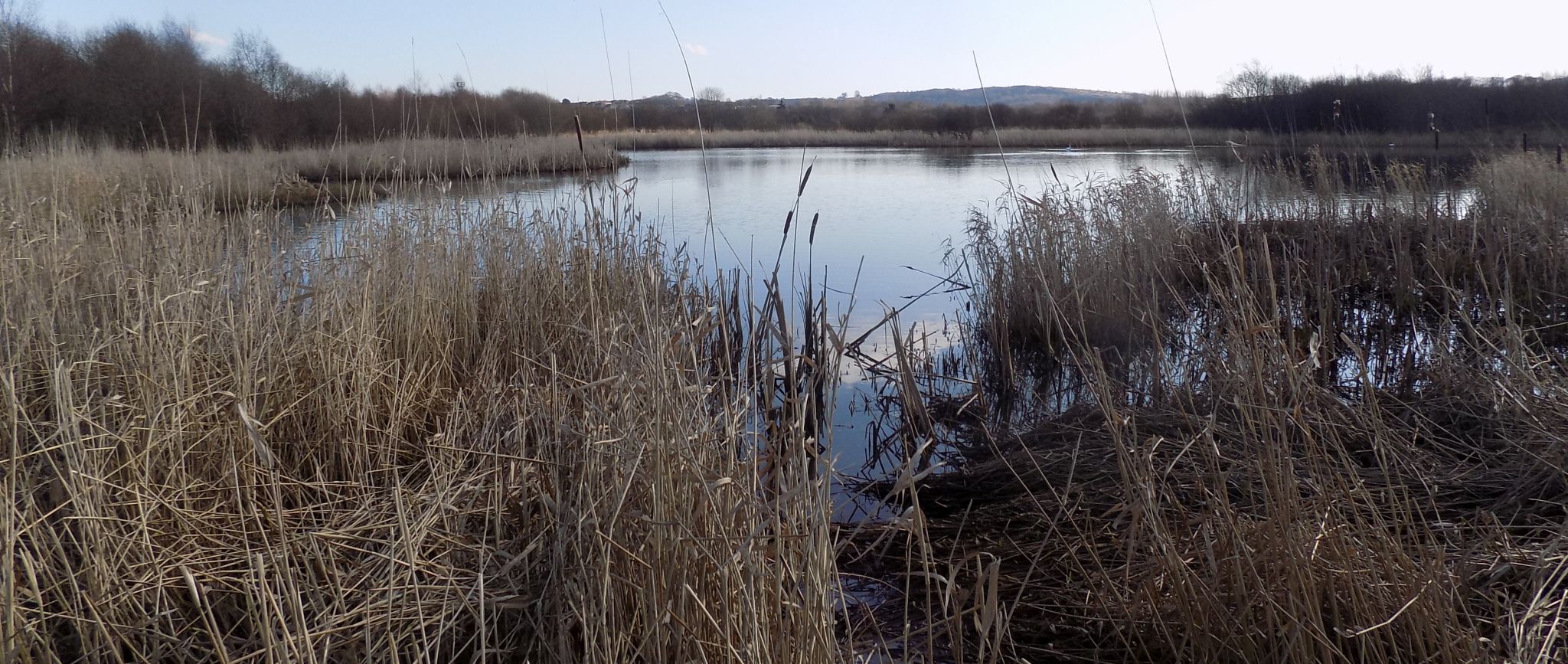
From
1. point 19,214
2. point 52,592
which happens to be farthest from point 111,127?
point 52,592

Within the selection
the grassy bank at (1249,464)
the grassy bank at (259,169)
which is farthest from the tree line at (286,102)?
the grassy bank at (1249,464)

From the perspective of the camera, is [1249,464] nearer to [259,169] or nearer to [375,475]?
[375,475]

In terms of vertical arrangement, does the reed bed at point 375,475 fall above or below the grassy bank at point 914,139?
below

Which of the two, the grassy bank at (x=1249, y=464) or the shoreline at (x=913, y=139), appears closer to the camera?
the grassy bank at (x=1249, y=464)

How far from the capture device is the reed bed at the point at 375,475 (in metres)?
1.30

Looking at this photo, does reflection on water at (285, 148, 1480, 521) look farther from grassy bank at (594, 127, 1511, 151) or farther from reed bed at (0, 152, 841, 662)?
grassy bank at (594, 127, 1511, 151)

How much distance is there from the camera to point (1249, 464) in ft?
5.63

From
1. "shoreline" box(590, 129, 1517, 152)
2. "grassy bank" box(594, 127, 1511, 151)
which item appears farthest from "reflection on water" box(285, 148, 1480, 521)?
"grassy bank" box(594, 127, 1511, 151)

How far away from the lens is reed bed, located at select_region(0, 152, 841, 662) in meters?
1.30

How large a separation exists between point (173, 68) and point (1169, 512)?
1641 centimetres

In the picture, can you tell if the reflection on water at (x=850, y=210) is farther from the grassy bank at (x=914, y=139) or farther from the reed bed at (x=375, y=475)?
the grassy bank at (x=914, y=139)

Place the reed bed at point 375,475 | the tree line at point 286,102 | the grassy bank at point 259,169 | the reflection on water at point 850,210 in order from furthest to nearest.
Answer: the tree line at point 286,102 → the reflection on water at point 850,210 → the grassy bank at point 259,169 → the reed bed at point 375,475

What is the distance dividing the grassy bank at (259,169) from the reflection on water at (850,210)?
0.45ft

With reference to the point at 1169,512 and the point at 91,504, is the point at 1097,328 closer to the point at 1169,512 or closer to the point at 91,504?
the point at 1169,512
